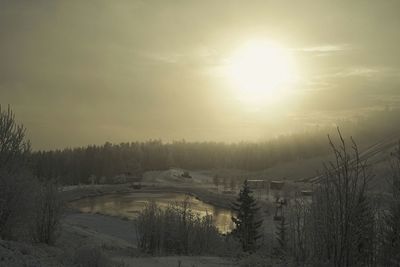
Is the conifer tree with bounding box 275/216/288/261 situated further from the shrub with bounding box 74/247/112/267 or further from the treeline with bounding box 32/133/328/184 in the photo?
the treeline with bounding box 32/133/328/184

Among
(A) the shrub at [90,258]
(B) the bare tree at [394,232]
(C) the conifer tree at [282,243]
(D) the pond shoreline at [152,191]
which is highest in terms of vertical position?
(B) the bare tree at [394,232]

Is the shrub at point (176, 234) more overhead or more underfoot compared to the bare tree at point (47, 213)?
more underfoot

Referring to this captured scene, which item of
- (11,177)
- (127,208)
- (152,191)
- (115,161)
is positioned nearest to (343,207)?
(11,177)

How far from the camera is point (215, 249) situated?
26.9 metres

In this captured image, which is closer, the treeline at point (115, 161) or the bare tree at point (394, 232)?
the bare tree at point (394, 232)

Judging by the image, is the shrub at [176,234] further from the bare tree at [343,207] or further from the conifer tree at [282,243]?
the bare tree at [343,207]

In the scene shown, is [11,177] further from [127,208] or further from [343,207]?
[127,208]

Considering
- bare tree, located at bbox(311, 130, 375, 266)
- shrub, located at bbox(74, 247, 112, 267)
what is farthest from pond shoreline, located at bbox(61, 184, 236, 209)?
bare tree, located at bbox(311, 130, 375, 266)

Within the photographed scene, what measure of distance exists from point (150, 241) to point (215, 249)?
4065mm

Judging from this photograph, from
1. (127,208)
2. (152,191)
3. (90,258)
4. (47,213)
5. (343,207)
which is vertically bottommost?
(127,208)

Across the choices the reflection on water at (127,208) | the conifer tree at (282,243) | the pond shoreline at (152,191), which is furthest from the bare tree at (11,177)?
the pond shoreline at (152,191)

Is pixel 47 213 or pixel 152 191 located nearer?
pixel 47 213

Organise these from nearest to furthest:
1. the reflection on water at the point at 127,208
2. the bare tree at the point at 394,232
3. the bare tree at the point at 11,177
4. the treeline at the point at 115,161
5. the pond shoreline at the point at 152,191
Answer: the bare tree at the point at 394,232
the bare tree at the point at 11,177
the reflection on water at the point at 127,208
the pond shoreline at the point at 152,191
the treeline at the point at 115,161

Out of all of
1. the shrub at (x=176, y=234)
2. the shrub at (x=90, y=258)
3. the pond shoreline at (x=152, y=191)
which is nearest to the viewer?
the shrub at (x=90, y=258)
